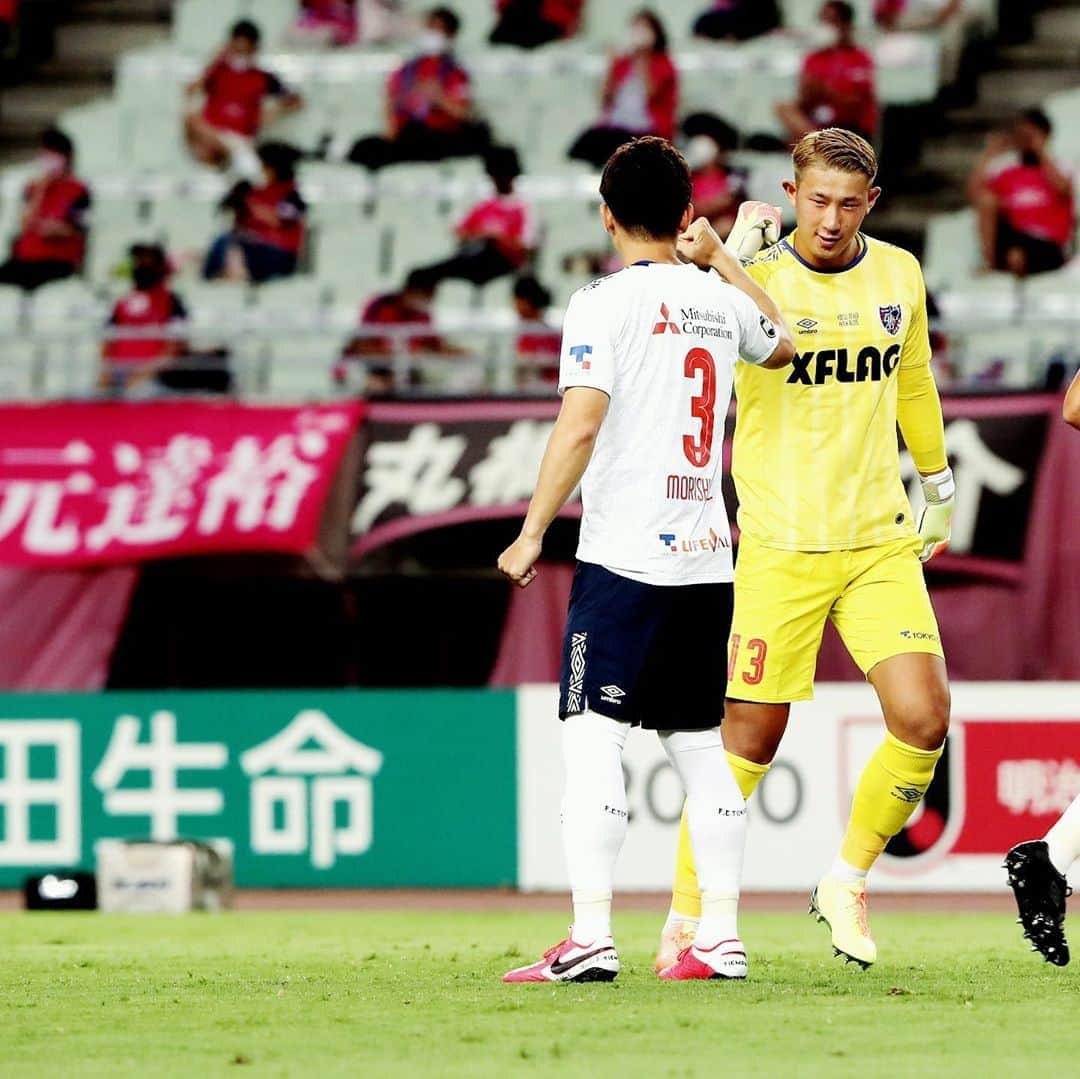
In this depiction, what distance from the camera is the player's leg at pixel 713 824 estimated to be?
576 centimetres

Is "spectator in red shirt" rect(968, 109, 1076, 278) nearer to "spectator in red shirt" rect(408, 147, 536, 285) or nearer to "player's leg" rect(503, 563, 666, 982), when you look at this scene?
"spectator in red shirt" rect(408, 147, 536, 285)

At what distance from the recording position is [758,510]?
635 cm

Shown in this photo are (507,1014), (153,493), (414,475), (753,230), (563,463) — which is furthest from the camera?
(153,493)

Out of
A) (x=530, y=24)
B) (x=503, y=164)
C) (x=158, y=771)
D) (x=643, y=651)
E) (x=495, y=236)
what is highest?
(x=530, y=24)

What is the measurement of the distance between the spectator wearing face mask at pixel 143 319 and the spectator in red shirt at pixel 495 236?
165 cm

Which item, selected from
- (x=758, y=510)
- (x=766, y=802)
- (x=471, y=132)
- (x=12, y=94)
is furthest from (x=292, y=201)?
(x=758, y=510)

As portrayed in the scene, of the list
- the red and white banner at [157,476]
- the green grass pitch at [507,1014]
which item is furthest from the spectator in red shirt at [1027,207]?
Result: the green grass pitch at [507,1014]

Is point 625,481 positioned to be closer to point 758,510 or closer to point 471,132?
point 758,510

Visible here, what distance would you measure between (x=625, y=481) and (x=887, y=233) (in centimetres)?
1060

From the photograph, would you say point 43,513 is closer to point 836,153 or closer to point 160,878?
point 160,878

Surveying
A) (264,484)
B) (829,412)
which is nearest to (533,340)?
(264,484)

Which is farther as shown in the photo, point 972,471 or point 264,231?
point 264,231

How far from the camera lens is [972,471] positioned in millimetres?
11930

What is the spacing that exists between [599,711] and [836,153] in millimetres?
1662
